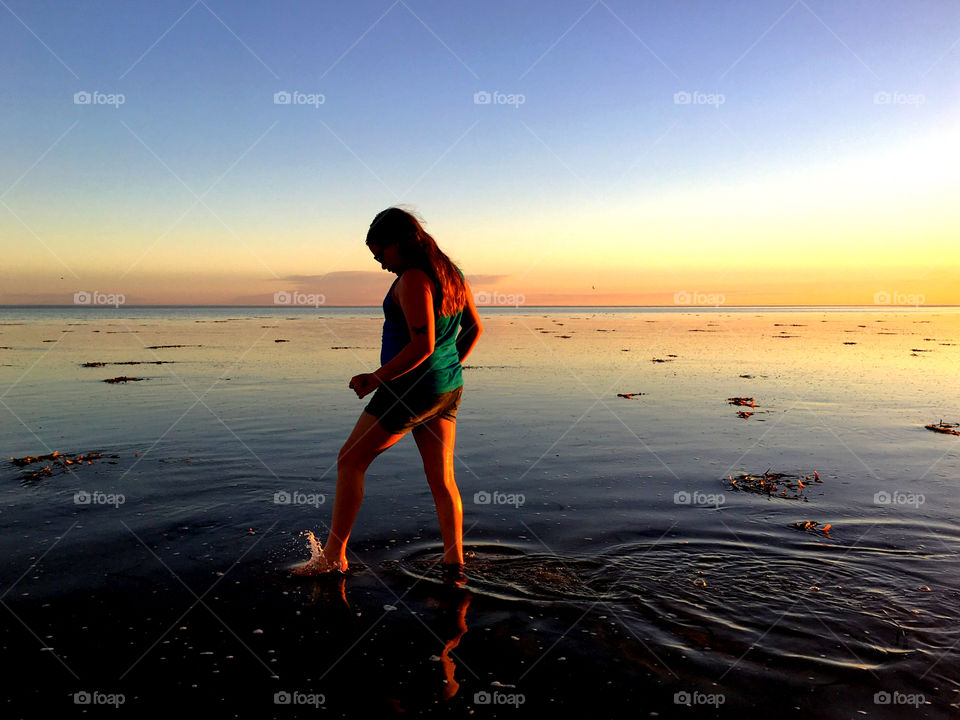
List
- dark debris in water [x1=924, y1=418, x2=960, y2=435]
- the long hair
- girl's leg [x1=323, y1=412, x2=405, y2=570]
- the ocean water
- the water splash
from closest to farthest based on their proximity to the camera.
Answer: the ocean water → the long hair → girl's leg [x1=323, y1=412, x2=405, y2=570] → the water splash → dark debris in water [x1=924, y1=418, x2=960, y2=435]

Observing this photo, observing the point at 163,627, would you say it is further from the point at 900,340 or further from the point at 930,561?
the point at 900,340

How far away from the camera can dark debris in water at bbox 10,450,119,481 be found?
7.80 meters

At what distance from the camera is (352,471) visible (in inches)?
198

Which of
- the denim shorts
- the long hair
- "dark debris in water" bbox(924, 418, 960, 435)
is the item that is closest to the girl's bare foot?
the denim shorts

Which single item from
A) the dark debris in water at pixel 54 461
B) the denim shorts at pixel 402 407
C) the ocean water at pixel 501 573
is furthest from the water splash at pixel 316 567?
the dark debris in water at pixel 54 461

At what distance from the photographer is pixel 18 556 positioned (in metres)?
5.25

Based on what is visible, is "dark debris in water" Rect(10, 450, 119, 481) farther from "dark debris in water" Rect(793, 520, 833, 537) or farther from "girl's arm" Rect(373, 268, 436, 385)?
"dark debris in water" Rect(793, 520, 833, 537)

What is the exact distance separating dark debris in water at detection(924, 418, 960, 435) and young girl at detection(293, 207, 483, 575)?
9.77 meters

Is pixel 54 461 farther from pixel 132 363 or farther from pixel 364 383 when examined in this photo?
pixel 132 363

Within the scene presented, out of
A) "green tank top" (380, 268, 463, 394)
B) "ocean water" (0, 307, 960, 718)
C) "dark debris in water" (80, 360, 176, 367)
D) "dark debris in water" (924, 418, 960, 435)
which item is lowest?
"ocean water" (0, 307, 960, 718)

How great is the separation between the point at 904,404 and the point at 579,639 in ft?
42.5

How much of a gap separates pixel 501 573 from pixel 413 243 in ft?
8.68

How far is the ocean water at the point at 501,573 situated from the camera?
3.54 meters

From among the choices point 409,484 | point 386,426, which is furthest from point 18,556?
point 409,484
